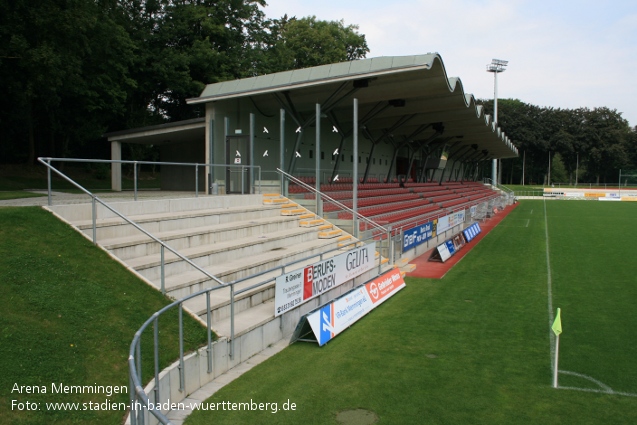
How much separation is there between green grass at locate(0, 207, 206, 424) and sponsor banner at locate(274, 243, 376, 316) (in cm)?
195

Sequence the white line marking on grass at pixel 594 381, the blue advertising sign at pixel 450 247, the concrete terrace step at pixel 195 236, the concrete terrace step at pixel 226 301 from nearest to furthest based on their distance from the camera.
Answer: the white line marking on grass at pixel 594 381
the concrete terrace step at pixel 226 301
the concrete terrace step at pixel 195 236
the blue advertising sign at pixel 450 247

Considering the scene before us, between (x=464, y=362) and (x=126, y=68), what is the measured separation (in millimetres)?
32732

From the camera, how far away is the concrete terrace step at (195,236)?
8688 millimetres

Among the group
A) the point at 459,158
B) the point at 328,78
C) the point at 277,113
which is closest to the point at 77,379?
the point at 328,78

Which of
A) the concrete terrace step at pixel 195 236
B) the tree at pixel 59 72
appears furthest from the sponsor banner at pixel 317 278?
the tree at pixel 59 72

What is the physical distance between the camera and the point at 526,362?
782 cm

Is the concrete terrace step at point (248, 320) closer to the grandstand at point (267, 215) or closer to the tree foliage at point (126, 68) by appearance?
the grandstand at point (267, 215)

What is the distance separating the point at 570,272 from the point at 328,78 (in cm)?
1052

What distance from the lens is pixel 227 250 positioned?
1088 cm

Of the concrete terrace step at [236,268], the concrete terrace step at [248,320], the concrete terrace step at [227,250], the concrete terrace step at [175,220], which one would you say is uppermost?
the concrete terrace step at [175,220]

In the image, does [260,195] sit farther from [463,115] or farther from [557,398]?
[463,115]

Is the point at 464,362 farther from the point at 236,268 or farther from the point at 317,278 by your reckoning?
the point at 236,268

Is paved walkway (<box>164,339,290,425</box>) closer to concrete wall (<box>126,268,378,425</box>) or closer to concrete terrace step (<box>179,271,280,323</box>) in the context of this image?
concrete wall (<box>126,268,378,425</box>)

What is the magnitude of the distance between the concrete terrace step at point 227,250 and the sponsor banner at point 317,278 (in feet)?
7.18
